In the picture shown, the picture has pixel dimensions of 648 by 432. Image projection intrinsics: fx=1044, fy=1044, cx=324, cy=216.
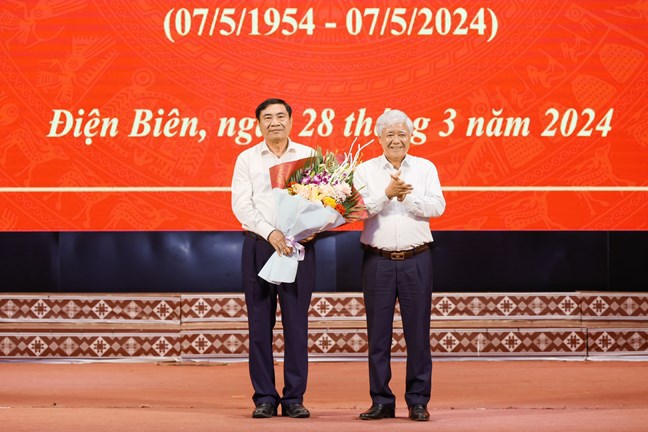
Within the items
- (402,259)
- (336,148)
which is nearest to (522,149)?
(336,148)

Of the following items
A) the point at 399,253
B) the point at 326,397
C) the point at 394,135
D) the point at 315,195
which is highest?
the point at 394,135

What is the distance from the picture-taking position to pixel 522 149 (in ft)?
19.5

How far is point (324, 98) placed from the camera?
5949 mm

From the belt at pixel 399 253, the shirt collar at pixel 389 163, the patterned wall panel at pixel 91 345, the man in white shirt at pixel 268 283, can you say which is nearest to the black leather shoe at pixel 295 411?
the man in white shirt at pixel 268 283

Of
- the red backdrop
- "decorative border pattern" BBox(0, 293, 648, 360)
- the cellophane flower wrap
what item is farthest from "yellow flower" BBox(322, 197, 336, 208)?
"decorative border pattern" BBox(0, 293, 648, 360)

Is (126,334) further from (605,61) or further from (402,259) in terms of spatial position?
(605,61)

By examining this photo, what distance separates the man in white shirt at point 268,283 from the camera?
14.3 ft

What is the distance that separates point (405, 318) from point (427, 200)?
19.8 inches

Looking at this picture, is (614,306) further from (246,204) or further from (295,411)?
(246,204)

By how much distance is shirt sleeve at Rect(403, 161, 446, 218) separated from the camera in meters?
4.26

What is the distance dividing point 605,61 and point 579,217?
2.95ft

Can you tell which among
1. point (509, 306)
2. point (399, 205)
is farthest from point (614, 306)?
point (399, 205)

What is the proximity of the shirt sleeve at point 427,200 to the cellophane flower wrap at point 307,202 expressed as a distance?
7.8 inches

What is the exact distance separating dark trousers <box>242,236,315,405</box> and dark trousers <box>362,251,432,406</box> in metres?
0.28
